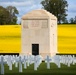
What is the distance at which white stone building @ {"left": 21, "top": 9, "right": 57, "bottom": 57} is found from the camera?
47625mm

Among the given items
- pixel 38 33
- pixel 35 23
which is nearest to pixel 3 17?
pixel 38 33

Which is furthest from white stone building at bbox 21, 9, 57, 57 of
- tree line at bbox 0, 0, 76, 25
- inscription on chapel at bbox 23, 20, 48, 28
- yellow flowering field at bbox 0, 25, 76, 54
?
tree line at bbox 0, 0, 76, 25

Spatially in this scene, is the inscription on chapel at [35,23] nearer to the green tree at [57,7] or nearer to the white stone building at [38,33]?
the white stone building at [38,33]

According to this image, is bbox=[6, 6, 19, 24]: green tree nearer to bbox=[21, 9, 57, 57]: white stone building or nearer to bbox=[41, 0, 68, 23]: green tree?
bbox=[41, 0, 68, 23]: green tree

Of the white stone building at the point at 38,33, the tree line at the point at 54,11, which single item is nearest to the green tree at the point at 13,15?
the tree line at the point at 54,11

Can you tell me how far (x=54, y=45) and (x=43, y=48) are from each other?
5.44 feet

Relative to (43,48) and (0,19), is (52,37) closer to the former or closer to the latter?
(43,48)

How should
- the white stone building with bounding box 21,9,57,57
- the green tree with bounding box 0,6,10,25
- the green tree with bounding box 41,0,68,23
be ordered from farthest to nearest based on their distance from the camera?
the green tree with bounding box 0,6,10,25 → the green tree with bounding box 41,0,68,23 → the white stone building with bounding box 21,9,57,57

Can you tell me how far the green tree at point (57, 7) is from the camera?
106 metres

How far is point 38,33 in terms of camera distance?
48281mm

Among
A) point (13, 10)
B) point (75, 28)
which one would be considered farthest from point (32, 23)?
point (13, 10)

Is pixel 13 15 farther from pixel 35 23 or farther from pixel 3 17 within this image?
pixel 35 23

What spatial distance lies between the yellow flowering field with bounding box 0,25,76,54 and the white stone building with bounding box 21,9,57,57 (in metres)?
6.69

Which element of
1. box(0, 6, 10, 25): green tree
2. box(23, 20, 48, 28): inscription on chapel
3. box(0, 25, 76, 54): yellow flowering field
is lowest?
box(0, 25, 76, 54): yellow flowering field
